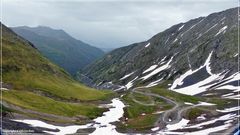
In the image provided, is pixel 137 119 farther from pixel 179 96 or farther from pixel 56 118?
pixel 179 96

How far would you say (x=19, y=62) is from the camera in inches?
7756

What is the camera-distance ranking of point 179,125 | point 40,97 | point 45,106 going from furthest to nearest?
point 40,97, point 45,106, point 179,125

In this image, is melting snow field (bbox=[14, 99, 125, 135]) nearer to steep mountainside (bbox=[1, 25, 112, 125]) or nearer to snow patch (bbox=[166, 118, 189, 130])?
steep mountainside (bbox=[1, 25, 112, 125])

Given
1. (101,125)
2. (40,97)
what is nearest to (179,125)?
(101,125)

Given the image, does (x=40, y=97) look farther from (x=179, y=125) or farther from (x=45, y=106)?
(x=179, y=125)

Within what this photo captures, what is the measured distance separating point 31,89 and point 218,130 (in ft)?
295

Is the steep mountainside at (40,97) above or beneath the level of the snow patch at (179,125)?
above

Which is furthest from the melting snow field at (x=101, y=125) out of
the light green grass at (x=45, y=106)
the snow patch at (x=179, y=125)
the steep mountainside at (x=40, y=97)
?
the snow patch at (x=179, y=125)

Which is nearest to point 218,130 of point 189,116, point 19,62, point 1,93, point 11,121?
point 189,116

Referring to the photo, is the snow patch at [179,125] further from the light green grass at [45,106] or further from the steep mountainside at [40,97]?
the light green grass at [45,106]

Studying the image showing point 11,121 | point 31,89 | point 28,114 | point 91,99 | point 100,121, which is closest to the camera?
point 11,121

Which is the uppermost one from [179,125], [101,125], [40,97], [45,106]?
[40,97]

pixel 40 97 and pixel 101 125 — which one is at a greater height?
pixel 40 97

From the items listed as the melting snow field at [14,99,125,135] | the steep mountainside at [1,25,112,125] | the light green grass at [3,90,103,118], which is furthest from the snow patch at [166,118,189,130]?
the light green grass at [3,90,103,118]
